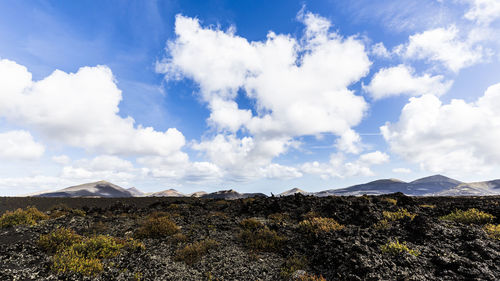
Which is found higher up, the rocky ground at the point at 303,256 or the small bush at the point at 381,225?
the small bush at the point at 381,225

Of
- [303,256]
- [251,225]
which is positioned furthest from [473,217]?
[251,225]

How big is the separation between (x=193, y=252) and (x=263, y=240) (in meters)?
3.89

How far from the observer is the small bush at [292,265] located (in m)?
9.76

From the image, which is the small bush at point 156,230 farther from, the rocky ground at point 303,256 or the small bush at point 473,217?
the small bush at point 473,217

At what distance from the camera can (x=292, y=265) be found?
1057 centimetres

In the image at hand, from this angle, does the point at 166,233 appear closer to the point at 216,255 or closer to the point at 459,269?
the point at 216,255

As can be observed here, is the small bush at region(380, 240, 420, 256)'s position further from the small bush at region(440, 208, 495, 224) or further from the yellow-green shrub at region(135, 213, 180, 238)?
the yellow-green shrub at region(135, 213, 180, 238)

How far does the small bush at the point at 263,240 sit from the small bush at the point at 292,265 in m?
1.69

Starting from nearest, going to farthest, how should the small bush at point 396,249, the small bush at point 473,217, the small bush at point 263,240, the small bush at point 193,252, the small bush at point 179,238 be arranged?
the small bush at point 396,249 < the small bush at point 193,252 < the small bush at point 263,240 < the small bush at point 179,238 < the small bush at point 473,217

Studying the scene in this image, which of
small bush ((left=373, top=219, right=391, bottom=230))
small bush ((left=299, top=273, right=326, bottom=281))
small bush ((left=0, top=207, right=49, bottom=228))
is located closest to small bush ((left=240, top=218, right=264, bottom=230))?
small bush ((left=373, top=219, right=391, bottom=230))

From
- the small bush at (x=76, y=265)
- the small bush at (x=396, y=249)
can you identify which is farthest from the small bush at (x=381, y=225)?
the small bush at (x=76, y=265)

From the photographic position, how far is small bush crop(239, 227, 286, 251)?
12693mm

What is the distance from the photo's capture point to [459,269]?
8.37m

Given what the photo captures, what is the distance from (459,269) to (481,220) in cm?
1073
